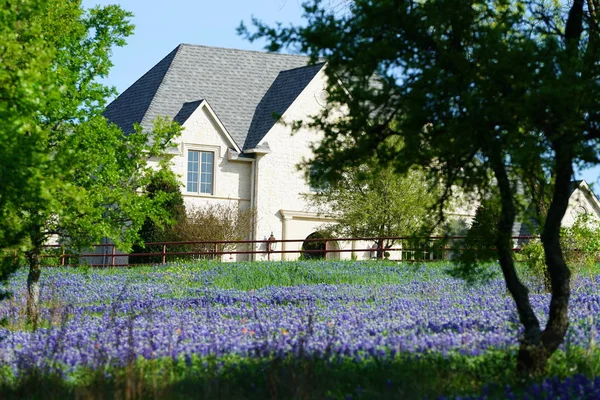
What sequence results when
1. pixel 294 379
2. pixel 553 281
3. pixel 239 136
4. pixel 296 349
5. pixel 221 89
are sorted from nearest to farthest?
pixel 294 379
pixel 553 281
pixel 296 349
pixel 239 136
pixel 221 89

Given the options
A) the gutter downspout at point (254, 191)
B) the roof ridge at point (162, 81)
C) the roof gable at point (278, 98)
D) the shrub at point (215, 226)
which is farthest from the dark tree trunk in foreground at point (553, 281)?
the roof ridge at point (162, 81)

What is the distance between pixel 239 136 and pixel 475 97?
33936 millimetres

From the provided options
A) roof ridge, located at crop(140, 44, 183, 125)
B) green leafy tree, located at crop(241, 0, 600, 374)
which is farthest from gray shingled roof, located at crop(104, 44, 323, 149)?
green leafy tree, located at crop(241, 0, 600, 374)

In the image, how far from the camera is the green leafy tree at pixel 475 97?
778cm

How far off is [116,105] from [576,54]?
127 ft

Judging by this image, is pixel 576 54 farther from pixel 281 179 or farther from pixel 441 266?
pixel 281 179

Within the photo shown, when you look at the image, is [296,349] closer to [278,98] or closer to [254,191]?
[254,191]

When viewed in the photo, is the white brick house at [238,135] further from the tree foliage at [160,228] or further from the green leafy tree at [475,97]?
the green leafy tree at [475,97]

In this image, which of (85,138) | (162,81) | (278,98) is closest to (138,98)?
(162,81)

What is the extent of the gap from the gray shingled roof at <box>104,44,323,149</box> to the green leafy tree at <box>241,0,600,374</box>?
3175cm

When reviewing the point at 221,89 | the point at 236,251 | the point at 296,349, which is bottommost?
the point at 296,349

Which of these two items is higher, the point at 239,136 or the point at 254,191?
the point at 239,136

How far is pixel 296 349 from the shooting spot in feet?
30.3

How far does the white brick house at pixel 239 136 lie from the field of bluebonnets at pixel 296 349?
2254 centimetres
